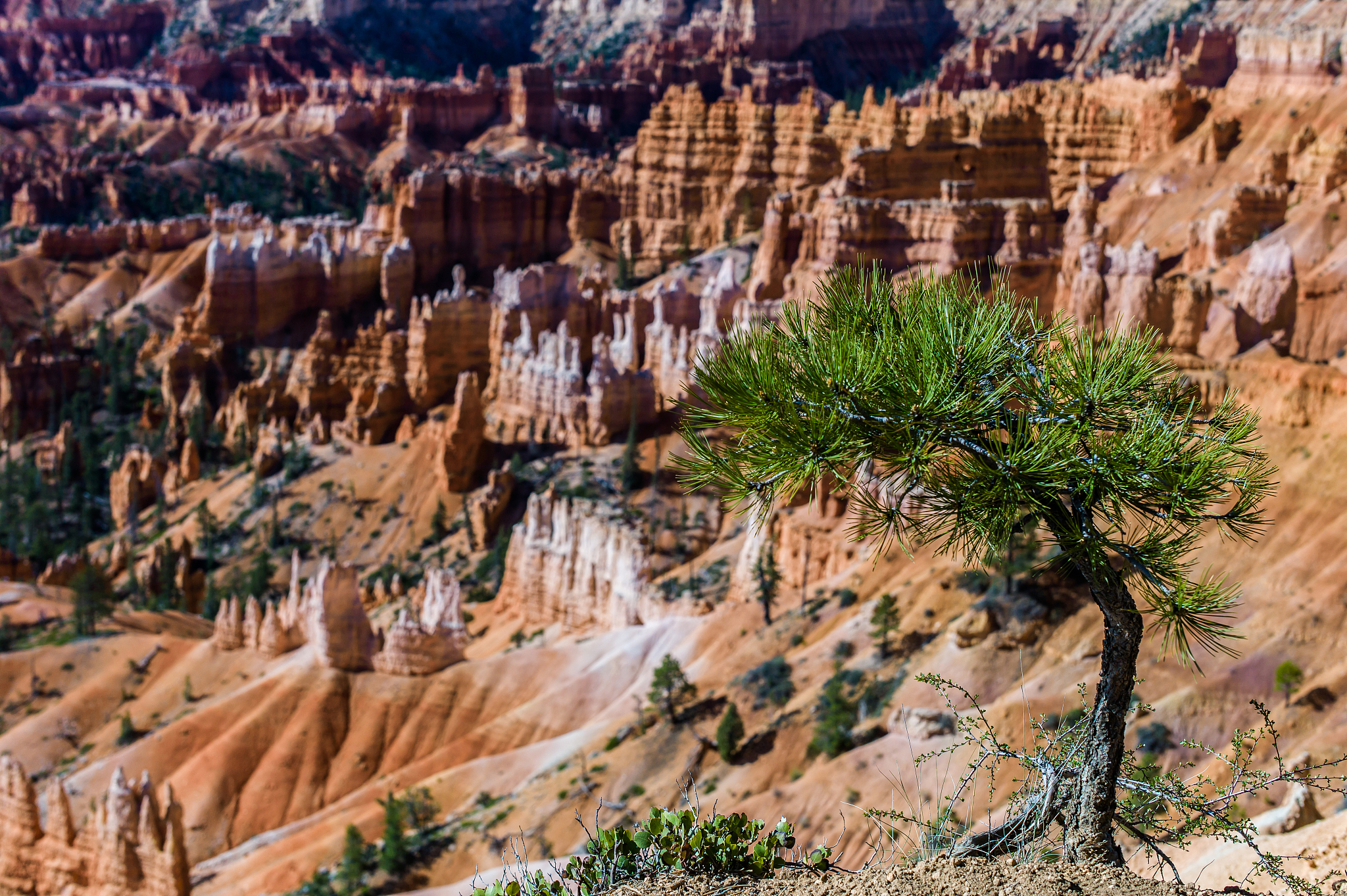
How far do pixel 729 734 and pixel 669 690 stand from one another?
376 cm

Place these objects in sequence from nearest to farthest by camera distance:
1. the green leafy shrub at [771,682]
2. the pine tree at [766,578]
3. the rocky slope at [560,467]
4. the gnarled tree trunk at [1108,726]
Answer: the gnarled tree trunk at [1108,726] → the rocky slope at [560,467] → the green leafy shrub at [771,682] → the pine tree at [766,578]

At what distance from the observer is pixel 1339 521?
32219mm

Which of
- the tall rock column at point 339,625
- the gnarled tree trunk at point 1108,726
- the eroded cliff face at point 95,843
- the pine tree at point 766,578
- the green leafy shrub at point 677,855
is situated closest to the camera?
the gnarled tree trunk at point 1108,726

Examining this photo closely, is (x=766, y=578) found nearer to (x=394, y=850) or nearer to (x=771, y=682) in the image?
(x=771, y=682)

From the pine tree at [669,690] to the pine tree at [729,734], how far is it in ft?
10.4

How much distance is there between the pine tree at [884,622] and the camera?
34906 millimetres

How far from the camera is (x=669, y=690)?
123 feet

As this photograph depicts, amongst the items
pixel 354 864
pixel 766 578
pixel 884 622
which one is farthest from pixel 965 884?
pixel 766 578

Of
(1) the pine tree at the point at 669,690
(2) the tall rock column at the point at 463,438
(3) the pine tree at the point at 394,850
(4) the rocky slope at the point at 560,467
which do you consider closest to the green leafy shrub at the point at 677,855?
(4) the rocky slope at the point at 560,467

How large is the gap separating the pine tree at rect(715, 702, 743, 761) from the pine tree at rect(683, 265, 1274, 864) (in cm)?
1982

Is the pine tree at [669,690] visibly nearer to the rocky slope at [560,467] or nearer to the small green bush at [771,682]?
the rocky slope at [560,467]

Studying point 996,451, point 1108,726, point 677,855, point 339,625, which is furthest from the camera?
point 339,625

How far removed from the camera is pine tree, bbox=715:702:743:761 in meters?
33.9

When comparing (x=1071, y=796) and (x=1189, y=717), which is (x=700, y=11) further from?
(x=1071, y=796)
